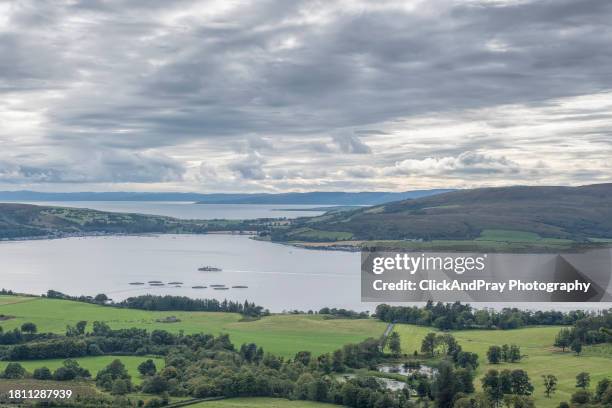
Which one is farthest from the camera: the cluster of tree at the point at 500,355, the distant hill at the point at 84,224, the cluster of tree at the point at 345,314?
the distant hill at the point at 84,224

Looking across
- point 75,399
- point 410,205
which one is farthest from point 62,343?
point 410,205

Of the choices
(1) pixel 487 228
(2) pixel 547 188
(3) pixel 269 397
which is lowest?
(3) pixel 269 397

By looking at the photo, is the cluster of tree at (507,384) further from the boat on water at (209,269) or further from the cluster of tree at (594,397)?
the boat on water at (209,269)

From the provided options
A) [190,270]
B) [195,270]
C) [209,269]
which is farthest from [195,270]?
[209,269]

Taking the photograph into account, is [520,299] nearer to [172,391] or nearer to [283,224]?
[172,391]

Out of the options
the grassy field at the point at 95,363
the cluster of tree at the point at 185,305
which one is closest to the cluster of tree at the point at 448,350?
the grassy field at the point at 95,363

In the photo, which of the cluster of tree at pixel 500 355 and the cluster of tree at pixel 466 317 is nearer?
the cluster of tree at pixel 500 355
